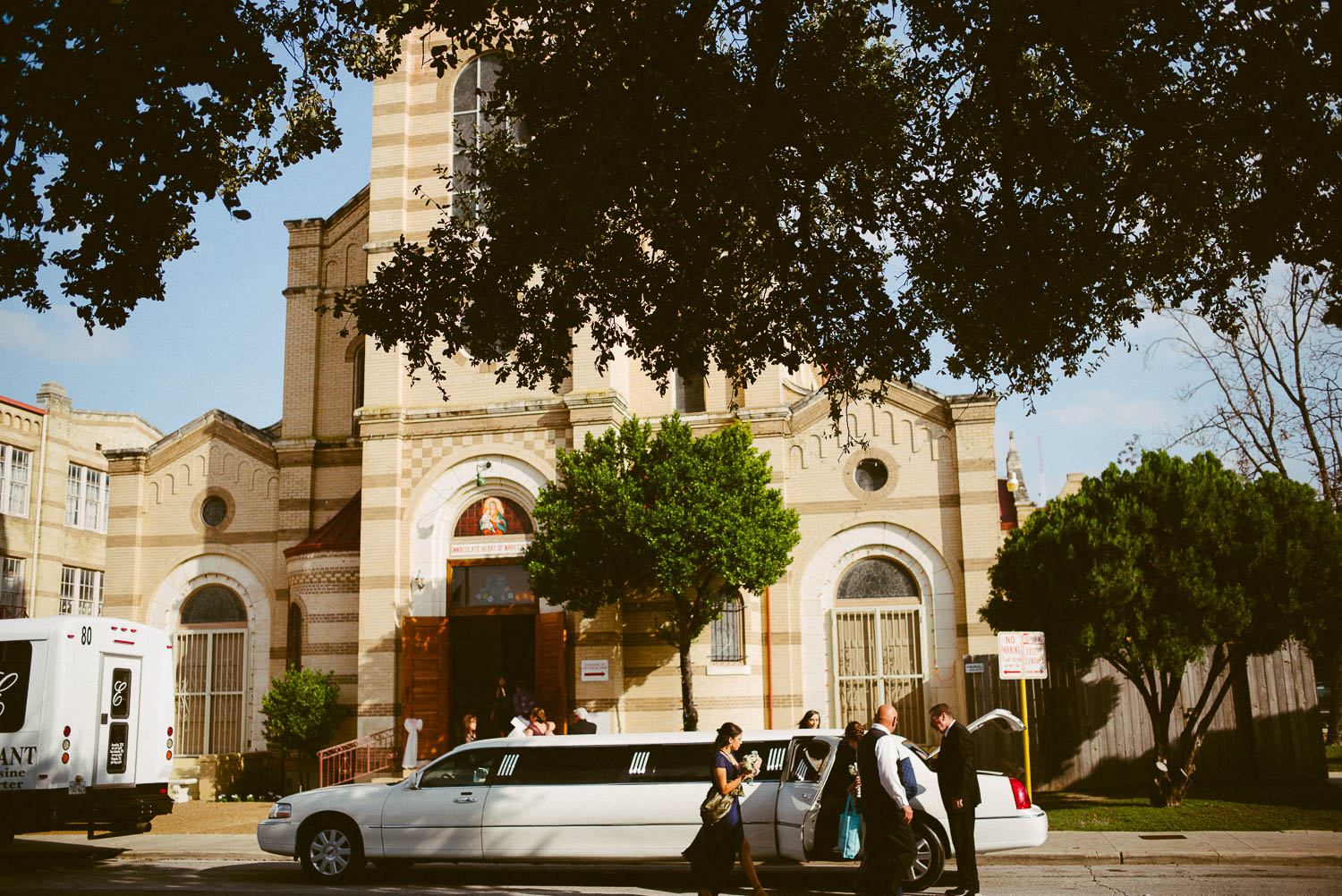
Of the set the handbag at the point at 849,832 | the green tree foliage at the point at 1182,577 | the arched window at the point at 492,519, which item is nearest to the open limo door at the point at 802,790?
the handbag at the point at 849,832

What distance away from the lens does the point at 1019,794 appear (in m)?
12.0

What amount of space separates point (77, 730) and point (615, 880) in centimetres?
747

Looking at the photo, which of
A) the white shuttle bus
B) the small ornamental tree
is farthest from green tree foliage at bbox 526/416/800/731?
the white shuttle bus

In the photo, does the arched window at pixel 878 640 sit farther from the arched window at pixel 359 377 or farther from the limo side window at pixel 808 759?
the arched window at pixel 359 377

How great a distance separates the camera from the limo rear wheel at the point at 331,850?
1260 centimetres

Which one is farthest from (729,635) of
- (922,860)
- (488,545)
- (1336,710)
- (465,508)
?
(1336,710)

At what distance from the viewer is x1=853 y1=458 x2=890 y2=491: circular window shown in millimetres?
23750

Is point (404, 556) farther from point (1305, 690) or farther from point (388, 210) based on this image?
point (1305, 690)

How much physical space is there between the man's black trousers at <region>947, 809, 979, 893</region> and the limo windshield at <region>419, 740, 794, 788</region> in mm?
1732

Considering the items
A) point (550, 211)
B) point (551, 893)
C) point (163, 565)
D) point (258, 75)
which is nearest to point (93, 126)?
point (258, 75)

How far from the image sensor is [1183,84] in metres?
10.7

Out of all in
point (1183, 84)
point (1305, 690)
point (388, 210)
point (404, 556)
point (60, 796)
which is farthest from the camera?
point (388, 210)

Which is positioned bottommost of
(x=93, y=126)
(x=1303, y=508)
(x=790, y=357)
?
(x=1303, y=508)

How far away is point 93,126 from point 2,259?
55.7 inches
